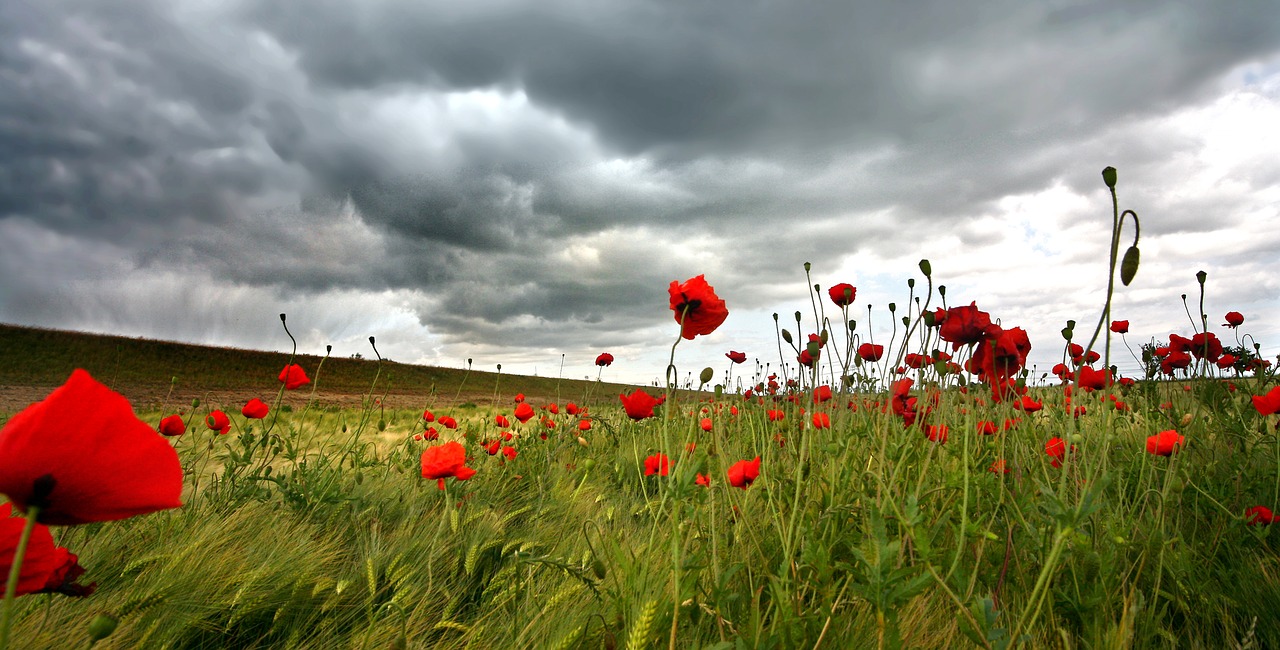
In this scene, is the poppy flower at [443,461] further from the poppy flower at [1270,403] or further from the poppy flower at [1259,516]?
the poppy flower at [1270,403]

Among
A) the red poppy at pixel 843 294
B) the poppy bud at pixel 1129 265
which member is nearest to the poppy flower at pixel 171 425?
the red poppy at pixel 843 294

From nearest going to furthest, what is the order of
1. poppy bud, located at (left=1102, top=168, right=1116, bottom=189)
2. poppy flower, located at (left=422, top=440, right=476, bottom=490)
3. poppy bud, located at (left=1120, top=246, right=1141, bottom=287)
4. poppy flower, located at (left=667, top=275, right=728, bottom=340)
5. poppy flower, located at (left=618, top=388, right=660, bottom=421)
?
poppy bud, located at (left=1120, top=246, right=1141, bottom=287) < poppy bud, located at (left=1102, top=168, right=1116, bottom=189) < poppy flower, located at (left=667, top=275, right=728, bottom=340) < poppy flower, located at (left=618, top=388, right=660, bottom=421) < poppy flower, located at (left=422, top=440, right=476, bottom=490)

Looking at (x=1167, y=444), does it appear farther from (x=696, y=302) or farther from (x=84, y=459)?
(x=84, y=459)

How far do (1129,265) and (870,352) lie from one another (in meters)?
1.80

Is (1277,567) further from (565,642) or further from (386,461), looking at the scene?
(386,461)

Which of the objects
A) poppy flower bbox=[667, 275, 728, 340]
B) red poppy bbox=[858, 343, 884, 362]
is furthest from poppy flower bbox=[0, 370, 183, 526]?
Answer: red poppy bbox=[858, 343, 884, 362]

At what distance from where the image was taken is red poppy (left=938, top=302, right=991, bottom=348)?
184 centimetres

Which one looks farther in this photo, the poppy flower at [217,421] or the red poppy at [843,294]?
the poppy flower at [217,421]

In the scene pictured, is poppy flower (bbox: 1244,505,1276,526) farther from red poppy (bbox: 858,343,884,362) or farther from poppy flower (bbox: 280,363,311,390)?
poppy flower (bbox: 280,363,311,390)

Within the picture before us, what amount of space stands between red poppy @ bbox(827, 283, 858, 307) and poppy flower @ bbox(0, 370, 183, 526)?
2121 mm

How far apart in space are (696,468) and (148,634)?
4.66 ft

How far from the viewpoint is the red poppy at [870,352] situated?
304 cm

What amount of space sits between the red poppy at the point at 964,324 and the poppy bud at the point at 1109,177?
52cm

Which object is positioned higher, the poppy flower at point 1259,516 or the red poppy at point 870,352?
the red poppy at point 870,352
